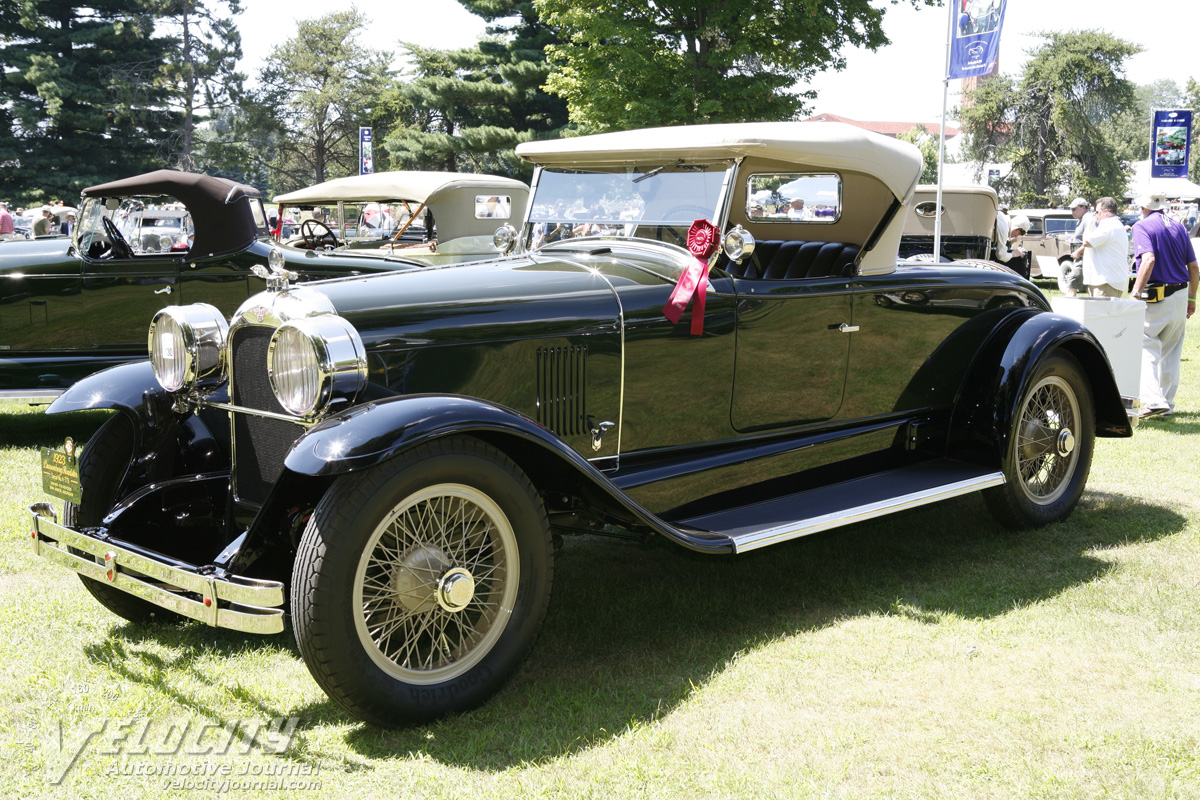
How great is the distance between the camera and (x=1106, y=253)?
28.2 feet

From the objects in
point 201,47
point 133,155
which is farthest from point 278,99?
point 133,155

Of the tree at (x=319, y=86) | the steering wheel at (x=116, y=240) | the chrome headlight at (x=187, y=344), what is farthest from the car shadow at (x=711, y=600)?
the tree at (x=319, y=86)

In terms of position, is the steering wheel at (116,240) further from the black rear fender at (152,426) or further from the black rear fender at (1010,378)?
the black rear fender at (1010,378)

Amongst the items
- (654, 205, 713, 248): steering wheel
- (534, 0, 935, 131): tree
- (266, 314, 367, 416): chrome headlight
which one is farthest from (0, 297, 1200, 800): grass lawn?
(534, 0, 935, 131): tree

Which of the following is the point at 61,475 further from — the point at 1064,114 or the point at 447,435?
→ the point at 1064,114

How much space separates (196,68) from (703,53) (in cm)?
3124

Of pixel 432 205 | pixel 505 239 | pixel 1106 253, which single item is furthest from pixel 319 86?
pixel 505 239

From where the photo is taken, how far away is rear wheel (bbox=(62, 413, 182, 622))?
12.0ft

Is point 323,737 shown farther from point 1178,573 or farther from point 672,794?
point 1178,573

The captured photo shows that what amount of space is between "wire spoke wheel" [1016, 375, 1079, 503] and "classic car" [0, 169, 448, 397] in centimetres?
554

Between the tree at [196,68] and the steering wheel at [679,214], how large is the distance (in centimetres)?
4113

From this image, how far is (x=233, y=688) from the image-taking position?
3250 mm

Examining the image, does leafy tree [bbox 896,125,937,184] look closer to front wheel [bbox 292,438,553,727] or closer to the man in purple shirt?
the man in purple shirt

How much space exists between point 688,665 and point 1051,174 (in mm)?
49131
